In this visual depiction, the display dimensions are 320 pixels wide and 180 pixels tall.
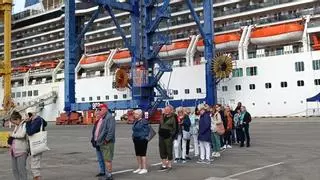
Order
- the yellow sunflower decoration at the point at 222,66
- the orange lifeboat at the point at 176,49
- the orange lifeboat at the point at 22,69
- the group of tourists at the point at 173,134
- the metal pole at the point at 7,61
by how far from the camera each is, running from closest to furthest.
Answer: the group of tourists at the point at 173,134 < the yellow sunflower decoration at the point at 222,66 < the orange lifeboat at the point at 176,49 < the metal pole at the point at 7,61 < the orange lifeboat at the point at 22,69

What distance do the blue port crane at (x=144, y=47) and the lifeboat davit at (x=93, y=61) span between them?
11.9 meters

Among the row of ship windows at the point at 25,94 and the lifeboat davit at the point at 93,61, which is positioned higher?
the lifeboat davit at the point at 93,61

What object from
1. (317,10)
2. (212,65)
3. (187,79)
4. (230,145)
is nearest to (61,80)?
(187,79)

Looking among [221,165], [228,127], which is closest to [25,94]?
[228,127]

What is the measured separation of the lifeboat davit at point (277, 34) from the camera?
123ft

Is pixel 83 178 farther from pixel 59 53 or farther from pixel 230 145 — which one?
pixel 59 53

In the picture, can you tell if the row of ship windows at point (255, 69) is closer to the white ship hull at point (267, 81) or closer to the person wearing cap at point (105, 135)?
the white ship hull at point (267, 81)

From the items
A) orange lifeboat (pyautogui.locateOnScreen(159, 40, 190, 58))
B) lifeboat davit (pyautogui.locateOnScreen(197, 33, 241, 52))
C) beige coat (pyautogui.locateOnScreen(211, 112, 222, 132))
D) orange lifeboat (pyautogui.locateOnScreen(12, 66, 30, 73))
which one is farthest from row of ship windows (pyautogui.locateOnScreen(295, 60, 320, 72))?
orange lifeboat (pyautogui.locateOnScreen(12, 66, 30, 73))

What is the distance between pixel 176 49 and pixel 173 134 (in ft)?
119

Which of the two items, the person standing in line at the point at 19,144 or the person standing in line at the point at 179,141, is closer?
the person standing in line at the point at 19,144

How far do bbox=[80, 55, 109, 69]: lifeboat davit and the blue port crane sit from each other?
1193cm

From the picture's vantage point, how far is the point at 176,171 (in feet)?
34.3

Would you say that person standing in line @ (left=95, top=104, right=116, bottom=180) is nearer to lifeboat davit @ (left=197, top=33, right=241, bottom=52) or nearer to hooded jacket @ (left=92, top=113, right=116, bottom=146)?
hooded jacket @ (left=92, top=113, right=116, bottom=146)

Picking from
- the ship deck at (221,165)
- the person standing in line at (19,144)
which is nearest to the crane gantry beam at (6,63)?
the ship deck at (221,165)
